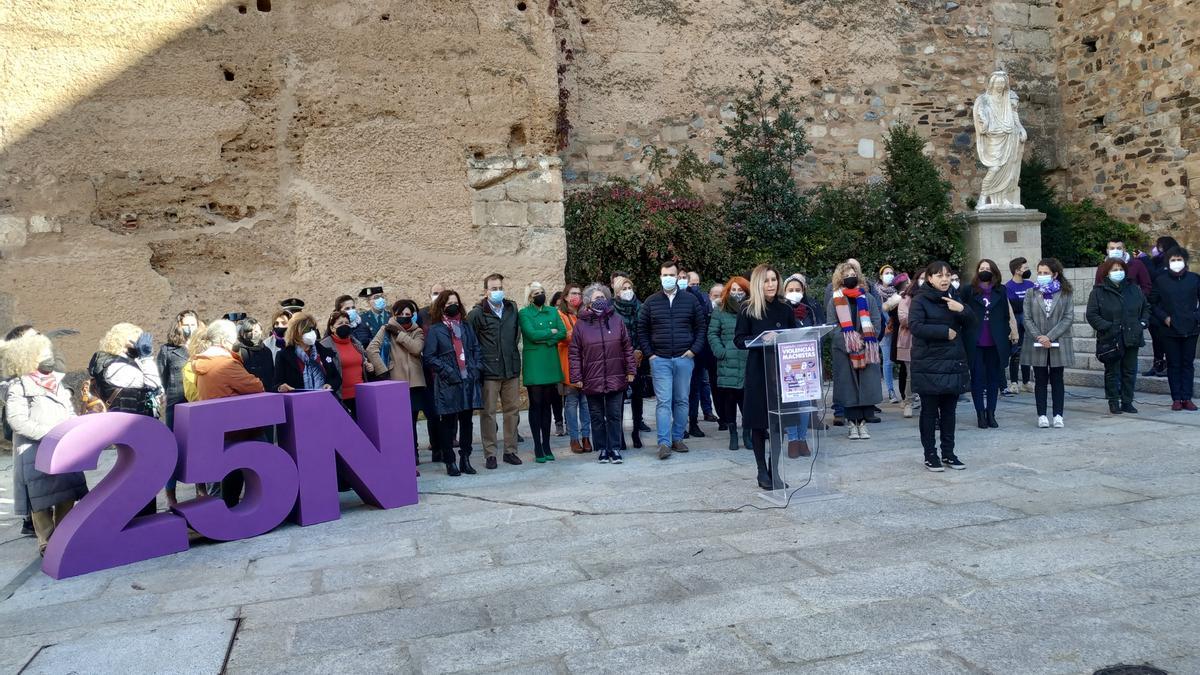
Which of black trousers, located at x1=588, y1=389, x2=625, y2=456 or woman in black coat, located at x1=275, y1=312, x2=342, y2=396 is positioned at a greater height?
woman in black coat, located at x1=275, y1=312, x2=342, y2=396

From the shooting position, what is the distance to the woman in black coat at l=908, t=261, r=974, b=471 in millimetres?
6539

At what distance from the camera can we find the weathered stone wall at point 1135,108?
561 inches

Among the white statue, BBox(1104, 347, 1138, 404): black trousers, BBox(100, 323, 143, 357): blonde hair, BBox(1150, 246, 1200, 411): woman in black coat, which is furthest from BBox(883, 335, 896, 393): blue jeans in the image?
BBox(100, 323, 143, 357): blonde hair

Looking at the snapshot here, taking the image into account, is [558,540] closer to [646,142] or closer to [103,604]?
[103,604]

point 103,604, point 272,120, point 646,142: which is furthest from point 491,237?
point 103,604

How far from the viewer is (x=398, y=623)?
397 centimetres

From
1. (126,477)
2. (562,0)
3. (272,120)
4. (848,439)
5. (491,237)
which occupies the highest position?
(562,0)

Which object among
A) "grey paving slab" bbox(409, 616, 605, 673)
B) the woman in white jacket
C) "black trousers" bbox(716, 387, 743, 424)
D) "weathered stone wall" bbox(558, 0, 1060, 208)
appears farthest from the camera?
"weathered stone wall" bbox(558, 0, 1060, 208)

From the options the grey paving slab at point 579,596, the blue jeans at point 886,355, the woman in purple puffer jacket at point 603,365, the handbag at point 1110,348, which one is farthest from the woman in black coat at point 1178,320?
the grey paving slab at point 579,596

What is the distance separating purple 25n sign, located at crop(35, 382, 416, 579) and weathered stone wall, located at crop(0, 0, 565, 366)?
4.16 m

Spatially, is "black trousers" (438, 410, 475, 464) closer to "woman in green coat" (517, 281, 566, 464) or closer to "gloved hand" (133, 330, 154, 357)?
"woman in green coat" (517, 281, 566, 464)

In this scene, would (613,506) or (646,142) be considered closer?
(613,506)

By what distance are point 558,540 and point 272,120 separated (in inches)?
266

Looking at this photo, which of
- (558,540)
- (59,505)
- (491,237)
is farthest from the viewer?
(491,237)
